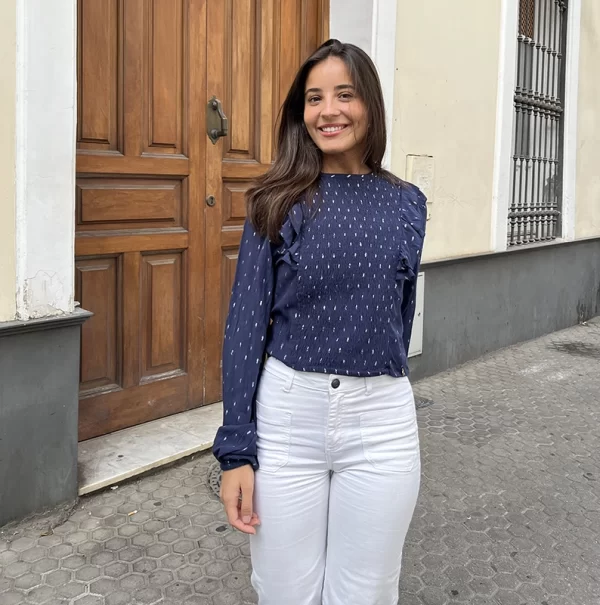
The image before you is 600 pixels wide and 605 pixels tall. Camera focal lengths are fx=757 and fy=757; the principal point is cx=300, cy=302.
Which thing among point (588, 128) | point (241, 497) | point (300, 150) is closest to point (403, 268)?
point (300, 150)

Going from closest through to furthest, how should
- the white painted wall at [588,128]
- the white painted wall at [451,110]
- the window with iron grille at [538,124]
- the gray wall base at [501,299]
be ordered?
the white painted wall at [451,110], the gray wall base at [501,299], the window with iron grille at [538,124], the white painted wall at [588,128]

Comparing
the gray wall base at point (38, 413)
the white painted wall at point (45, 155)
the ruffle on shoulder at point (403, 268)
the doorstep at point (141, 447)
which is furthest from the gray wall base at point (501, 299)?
the ruffle on shoulder at point (403, 268)

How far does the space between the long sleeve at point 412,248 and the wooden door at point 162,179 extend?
226 cm

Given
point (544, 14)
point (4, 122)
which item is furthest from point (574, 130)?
point (4, 122)

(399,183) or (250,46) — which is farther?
(250,46)

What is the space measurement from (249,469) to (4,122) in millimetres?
1988

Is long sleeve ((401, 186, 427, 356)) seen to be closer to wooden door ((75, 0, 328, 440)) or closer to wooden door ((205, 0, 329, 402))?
wooden door ((75, 0, 328, 440))

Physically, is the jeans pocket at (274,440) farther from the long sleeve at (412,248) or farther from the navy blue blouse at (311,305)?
the long sleeve at (412,248)

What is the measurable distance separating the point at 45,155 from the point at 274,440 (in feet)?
6.33

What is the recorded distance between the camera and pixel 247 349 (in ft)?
6.31

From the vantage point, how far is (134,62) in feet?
13.3

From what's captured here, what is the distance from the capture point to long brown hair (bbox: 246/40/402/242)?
1.93 m

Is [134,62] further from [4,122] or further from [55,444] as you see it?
[55,444]

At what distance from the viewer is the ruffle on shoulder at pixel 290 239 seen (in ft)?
6.26
